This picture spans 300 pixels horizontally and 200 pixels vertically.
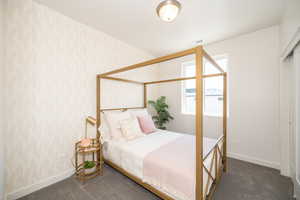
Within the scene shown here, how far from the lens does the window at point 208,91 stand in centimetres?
290

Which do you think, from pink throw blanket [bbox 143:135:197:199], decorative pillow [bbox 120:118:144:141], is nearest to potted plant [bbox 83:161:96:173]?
decorative pillow [bbox 120:118:144:141]

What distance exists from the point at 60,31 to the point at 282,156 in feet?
13.9

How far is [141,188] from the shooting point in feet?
5.49

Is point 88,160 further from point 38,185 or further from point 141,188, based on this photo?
point 141,188

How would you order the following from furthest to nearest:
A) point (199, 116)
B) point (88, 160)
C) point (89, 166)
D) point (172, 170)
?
point (88, 160) → point (89, 166) → point (172, 170) → point (199, 116)

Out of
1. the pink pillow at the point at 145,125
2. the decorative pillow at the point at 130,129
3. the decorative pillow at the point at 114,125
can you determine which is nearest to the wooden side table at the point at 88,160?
the decorative pillow at the point at 114,125

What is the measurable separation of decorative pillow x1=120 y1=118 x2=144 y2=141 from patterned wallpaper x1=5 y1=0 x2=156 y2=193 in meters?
0.72

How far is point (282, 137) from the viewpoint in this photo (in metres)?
2.03

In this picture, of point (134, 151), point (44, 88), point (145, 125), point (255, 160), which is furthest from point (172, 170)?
point (255, 160)

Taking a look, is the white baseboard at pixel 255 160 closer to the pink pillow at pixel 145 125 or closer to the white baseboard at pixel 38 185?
the pink pillow at pixel 145 125

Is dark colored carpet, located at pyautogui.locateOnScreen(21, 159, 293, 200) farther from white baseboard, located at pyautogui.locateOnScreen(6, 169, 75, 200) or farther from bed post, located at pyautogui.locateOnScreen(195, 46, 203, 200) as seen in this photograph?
bed post, located at pyautogui.locateOnScreen(195, 46, 203, 200)

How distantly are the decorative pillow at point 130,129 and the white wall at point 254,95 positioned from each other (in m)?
1.94

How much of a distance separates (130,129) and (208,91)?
2.23 metres

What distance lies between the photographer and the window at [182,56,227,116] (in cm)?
290
